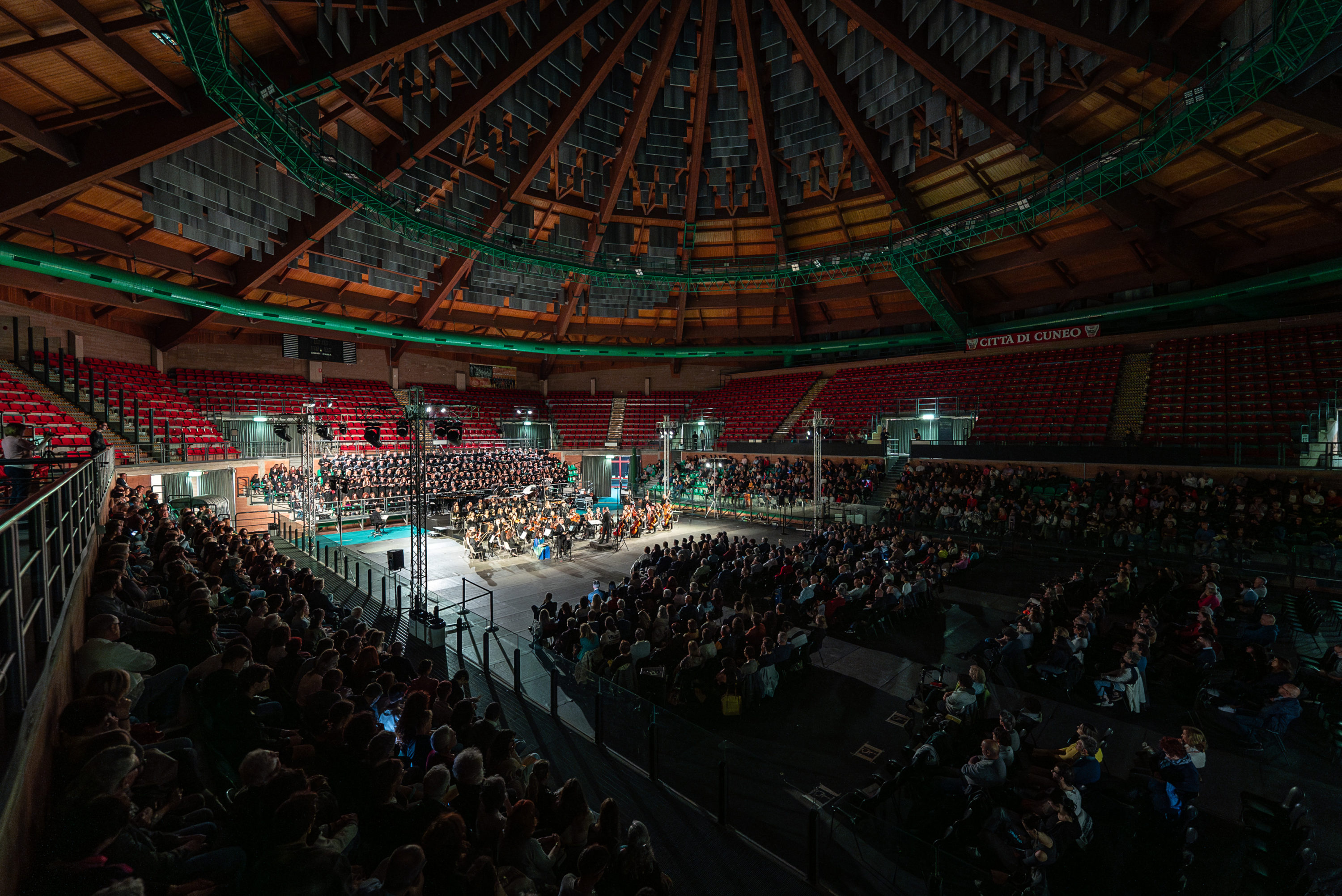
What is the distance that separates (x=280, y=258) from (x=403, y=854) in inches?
836

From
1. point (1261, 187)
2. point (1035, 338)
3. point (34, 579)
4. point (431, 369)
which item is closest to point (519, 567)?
point (34, 579)

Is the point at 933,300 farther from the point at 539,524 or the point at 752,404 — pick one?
the point at 539,524

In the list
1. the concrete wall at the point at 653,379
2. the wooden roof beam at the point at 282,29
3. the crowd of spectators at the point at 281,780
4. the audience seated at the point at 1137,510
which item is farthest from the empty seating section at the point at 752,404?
the crowd of spectators at the point at 281,780

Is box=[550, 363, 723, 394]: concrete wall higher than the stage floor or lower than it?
higher

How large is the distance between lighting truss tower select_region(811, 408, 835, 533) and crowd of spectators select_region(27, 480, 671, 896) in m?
13.6

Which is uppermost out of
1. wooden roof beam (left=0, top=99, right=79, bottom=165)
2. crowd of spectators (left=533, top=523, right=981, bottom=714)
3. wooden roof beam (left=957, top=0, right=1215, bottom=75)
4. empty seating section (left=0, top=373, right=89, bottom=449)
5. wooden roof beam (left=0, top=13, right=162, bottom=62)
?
wooden roof beam (left=957, top=0, right=1215, bottom=75)

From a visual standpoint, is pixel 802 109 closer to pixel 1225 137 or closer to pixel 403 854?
pixel 1225 137

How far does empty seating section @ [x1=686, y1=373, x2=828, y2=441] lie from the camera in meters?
31.4

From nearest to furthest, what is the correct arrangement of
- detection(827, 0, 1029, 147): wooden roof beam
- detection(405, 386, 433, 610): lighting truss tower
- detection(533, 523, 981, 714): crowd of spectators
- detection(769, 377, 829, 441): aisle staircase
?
detection(533, 523, 981, 714): crowd of spectators, detection(405, 386, 433, 610): lighting truss tower, detection(827, 0, 1029, 147): wooden roof beam, detection(769, 377, 829, 441): aisle staircase

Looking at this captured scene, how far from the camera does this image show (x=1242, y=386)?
18469mm

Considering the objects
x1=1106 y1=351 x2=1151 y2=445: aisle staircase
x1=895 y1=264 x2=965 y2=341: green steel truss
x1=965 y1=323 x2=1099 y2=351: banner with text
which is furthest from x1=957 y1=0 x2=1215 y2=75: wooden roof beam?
x1=965 y1=323 x2=1099 y2=351: banner with text

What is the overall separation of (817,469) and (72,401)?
80.1ft

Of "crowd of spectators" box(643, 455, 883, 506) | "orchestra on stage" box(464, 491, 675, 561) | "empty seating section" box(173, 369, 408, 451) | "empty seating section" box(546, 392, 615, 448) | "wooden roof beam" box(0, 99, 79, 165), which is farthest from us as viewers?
"empty seating section" box(546, 392, 615, 448)

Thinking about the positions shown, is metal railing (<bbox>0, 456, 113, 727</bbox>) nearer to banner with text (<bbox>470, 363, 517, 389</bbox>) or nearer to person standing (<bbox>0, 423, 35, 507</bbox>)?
person standing (<bbox>0, 423, 35, 507</bbox>)
